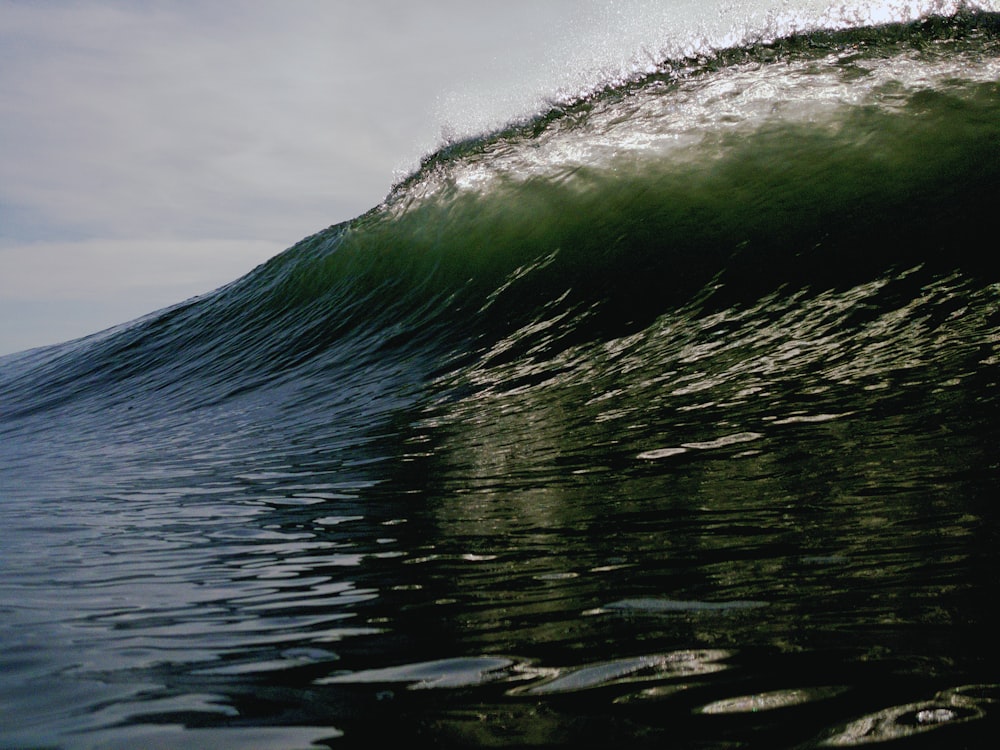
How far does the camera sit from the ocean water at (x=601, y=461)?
1221 millimetres

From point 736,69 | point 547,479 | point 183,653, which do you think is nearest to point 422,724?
point 183,653

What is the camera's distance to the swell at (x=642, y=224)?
18.2ft

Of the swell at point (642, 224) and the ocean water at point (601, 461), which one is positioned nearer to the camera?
the ocean water at point (601, 461)

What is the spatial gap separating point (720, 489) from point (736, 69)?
7.08 m

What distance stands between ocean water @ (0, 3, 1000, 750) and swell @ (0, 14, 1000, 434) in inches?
1.5

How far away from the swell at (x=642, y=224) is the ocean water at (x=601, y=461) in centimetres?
4

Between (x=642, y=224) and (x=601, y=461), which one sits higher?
(x=642, y=224)

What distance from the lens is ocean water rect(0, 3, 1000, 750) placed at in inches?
48.1

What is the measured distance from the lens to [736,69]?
8438mm

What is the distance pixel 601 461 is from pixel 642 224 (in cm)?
402

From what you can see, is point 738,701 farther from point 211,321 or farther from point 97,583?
point 211,321

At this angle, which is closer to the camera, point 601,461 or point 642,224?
point 601,461

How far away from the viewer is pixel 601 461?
10.1ft

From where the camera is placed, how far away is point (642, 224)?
6734mm
